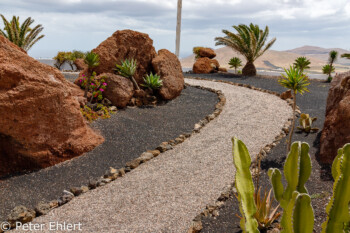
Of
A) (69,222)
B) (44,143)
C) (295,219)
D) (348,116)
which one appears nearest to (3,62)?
(44,143)

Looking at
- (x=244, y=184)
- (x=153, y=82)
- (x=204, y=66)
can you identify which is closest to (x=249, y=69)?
(x=204, y=66)

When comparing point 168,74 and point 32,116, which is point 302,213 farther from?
A: point 168,74

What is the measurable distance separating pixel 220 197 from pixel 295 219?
2.58 m

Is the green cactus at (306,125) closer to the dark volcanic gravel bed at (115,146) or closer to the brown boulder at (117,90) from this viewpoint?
the dark volcanic gravel bed at (115,146)

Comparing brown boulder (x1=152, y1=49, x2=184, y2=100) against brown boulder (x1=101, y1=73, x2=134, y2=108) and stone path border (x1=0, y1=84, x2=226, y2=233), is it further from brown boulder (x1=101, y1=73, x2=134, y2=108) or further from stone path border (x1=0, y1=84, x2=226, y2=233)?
stone path border (x1=0, y1=84, x2=226, y2=233)

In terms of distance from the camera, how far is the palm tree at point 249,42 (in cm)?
1723

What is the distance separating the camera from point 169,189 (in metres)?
5.38

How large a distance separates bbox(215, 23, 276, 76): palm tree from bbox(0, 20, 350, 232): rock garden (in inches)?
303

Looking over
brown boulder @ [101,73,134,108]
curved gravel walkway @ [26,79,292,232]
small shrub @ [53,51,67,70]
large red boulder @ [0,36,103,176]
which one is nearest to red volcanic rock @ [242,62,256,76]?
curved gravel walkway @ [26,79,292,232]

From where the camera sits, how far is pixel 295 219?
8.05ft

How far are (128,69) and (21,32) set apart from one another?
32.2 ft

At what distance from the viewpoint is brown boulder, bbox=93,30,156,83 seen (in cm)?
1020

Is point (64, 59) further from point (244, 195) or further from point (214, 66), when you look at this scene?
point (244, 195)

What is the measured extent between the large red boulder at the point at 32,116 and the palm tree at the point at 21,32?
1095 centimetres
